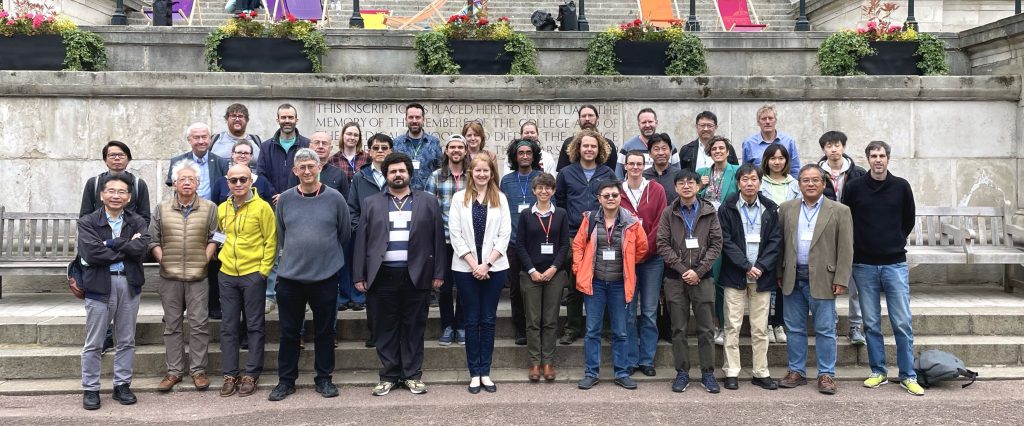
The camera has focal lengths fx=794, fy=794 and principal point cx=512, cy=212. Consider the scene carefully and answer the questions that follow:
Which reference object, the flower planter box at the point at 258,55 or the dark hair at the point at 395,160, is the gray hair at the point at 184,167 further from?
the flower planter box at the point at 258,55

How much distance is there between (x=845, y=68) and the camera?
1046 cm

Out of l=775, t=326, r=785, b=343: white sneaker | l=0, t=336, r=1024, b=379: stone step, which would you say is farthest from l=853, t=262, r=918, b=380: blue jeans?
l=775, t=326, r=785, b=343: white sneaker

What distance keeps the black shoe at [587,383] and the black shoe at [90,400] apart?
3863 millimetres

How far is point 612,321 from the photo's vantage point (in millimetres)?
6793

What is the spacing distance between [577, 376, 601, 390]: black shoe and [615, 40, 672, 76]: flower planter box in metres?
5.07

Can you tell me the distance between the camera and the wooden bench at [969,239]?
869 centimetres

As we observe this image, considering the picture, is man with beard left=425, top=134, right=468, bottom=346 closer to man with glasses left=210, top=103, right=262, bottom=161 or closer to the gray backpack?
man with glasses left=210, top=103, right=262, bottom=161

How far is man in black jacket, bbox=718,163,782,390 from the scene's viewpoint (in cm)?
668

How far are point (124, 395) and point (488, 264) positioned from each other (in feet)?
10.2

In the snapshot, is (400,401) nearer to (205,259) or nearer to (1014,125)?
(205,259)

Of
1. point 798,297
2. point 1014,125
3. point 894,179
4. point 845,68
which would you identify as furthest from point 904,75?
point 798,297

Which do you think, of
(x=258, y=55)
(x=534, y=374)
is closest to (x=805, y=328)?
(x=534, y=374)

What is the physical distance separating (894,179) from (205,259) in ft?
19.2

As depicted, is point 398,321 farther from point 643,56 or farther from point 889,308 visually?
point 643,56
